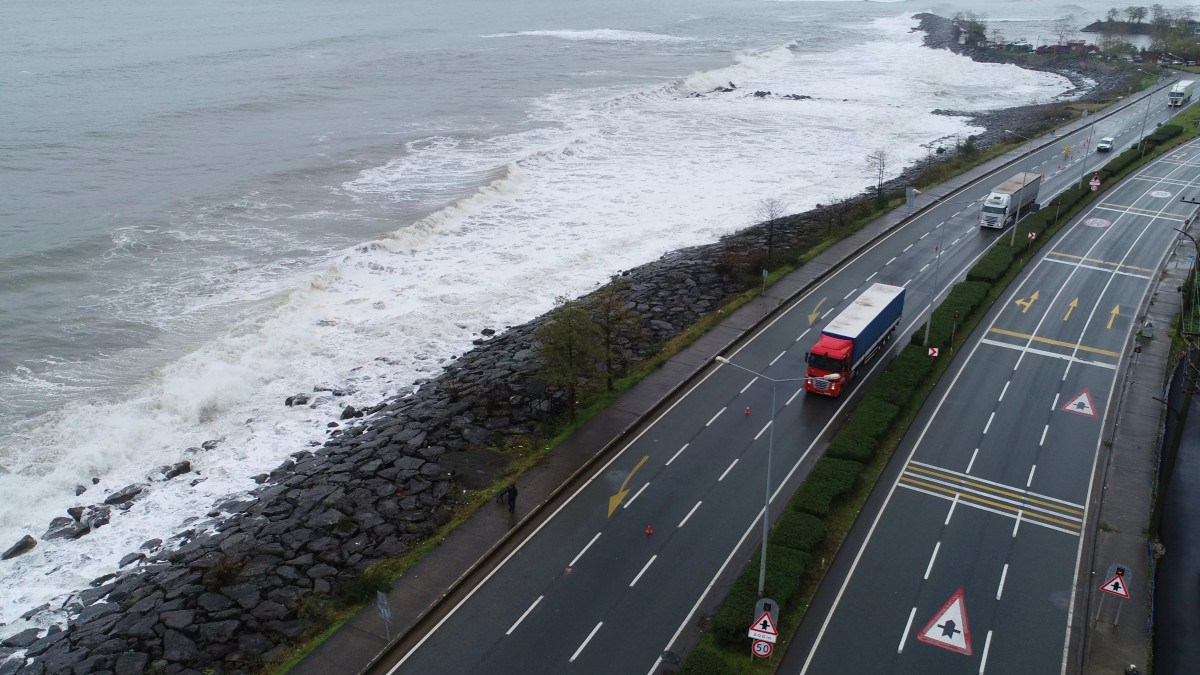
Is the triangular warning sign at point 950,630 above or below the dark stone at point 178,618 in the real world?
above

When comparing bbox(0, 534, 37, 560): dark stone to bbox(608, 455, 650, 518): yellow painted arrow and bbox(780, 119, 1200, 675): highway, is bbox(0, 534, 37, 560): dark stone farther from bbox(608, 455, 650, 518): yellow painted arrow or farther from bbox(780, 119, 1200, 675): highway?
bbox(780, 119, 1200, 675): highway

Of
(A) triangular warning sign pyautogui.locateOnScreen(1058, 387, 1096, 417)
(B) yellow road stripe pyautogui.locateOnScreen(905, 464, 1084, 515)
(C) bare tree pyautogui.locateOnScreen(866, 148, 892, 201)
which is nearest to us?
(B) yellow road stripe pyautogui.locateOnScreen(905, 464, 1084, 515)

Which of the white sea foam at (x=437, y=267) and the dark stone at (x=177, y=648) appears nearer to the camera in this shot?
the dark stone at (x=177, y=648)

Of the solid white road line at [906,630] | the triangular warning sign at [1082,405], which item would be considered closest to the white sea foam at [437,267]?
the solid white road line at [906,630]

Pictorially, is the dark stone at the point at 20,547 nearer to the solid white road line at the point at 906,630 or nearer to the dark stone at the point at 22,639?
the dark stone at the point at 22,639

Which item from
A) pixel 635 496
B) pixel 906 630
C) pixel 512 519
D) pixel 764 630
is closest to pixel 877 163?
pixel 635 496

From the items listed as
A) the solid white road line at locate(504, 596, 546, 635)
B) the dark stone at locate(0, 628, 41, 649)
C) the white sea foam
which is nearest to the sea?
the white sea foam

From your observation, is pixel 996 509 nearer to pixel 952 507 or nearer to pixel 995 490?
pixel 995 490
